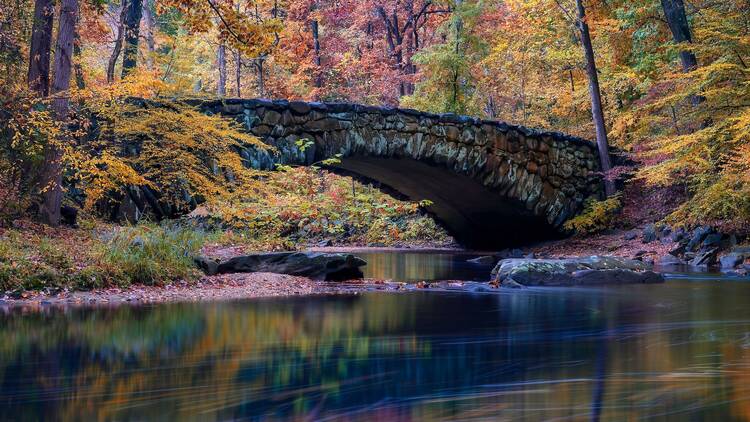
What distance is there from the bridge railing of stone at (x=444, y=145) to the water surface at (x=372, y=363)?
6.28 meters

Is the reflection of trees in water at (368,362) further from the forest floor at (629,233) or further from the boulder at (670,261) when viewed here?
the forest floor at (629,233)

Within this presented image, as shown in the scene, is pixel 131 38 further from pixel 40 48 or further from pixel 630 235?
pixel 630 235

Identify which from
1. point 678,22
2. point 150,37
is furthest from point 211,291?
point 150,37

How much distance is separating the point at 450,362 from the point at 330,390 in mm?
1266

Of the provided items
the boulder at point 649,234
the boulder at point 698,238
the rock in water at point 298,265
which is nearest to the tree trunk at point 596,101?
the boulder at point 649,234

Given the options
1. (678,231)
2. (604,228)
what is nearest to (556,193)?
(604,228)

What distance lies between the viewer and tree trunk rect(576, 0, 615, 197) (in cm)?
1977

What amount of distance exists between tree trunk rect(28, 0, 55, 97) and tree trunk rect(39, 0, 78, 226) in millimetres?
633

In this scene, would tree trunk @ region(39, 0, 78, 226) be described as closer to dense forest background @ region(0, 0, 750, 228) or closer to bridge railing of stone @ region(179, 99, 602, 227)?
dense forest background @ region(0, 0, 750, 228)

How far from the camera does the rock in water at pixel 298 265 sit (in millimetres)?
10836

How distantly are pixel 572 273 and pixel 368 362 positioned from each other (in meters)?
7.59

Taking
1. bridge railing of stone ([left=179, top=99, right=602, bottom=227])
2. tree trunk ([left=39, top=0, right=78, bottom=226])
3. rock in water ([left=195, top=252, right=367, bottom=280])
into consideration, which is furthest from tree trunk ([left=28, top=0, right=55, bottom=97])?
rock in water ([left=195, top=252, right=367, bottom=280])

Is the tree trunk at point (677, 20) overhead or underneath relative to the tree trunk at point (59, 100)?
overhead

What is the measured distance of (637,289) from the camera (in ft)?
36.3
